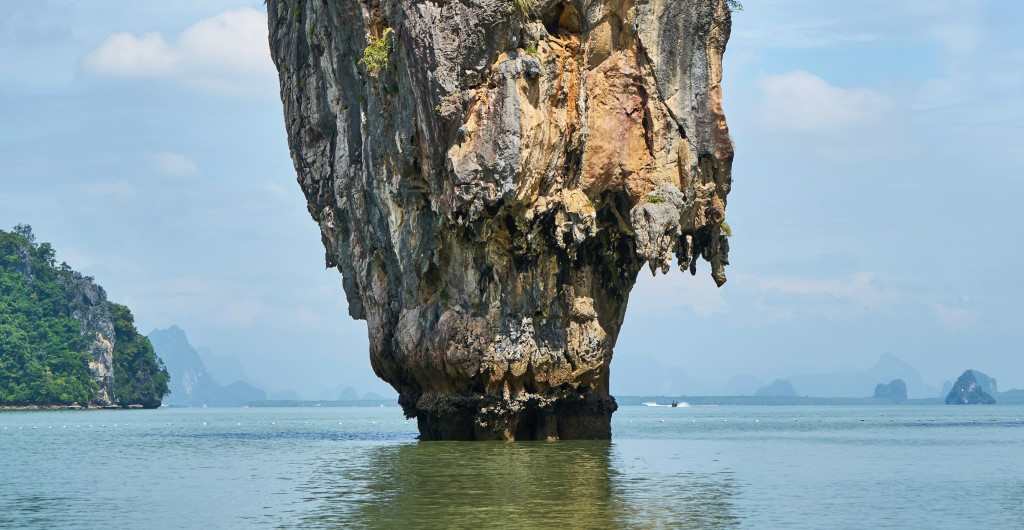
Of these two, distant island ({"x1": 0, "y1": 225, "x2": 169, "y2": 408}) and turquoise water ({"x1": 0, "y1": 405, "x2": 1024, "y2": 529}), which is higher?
distant island ({"x1": 0, "y1": 225, "x2": 169, "y2": 408})

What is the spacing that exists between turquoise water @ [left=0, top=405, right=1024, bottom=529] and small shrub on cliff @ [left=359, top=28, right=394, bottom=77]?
11067mm

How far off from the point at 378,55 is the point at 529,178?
6191mm

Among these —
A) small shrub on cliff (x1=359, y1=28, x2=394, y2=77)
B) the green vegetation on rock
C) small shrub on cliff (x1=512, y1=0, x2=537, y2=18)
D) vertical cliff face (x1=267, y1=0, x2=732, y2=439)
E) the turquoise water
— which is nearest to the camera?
the turquoise water

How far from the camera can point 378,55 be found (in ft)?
127

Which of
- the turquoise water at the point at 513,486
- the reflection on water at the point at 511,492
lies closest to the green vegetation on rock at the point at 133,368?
the turquoise water at the point at 513,486

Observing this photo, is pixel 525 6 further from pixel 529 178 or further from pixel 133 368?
pixel 133 368

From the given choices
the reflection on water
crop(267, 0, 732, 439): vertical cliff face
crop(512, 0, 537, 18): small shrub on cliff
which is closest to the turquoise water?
the reflection on water

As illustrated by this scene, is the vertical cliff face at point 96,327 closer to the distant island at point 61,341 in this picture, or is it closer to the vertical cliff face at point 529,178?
the distant island at point 61,341

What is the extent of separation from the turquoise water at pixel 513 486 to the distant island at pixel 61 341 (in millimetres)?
85478

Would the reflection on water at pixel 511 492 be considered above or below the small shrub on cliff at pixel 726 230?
below

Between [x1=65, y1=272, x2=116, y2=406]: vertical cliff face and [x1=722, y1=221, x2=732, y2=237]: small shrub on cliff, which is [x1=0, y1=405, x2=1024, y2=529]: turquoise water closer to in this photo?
[x1=722, y1=221, x2=732, y2=237]: small shrub on cliff

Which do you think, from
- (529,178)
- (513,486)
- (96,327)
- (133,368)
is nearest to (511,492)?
(513,486)

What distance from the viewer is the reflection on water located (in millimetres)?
22078

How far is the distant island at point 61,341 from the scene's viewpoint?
126m
